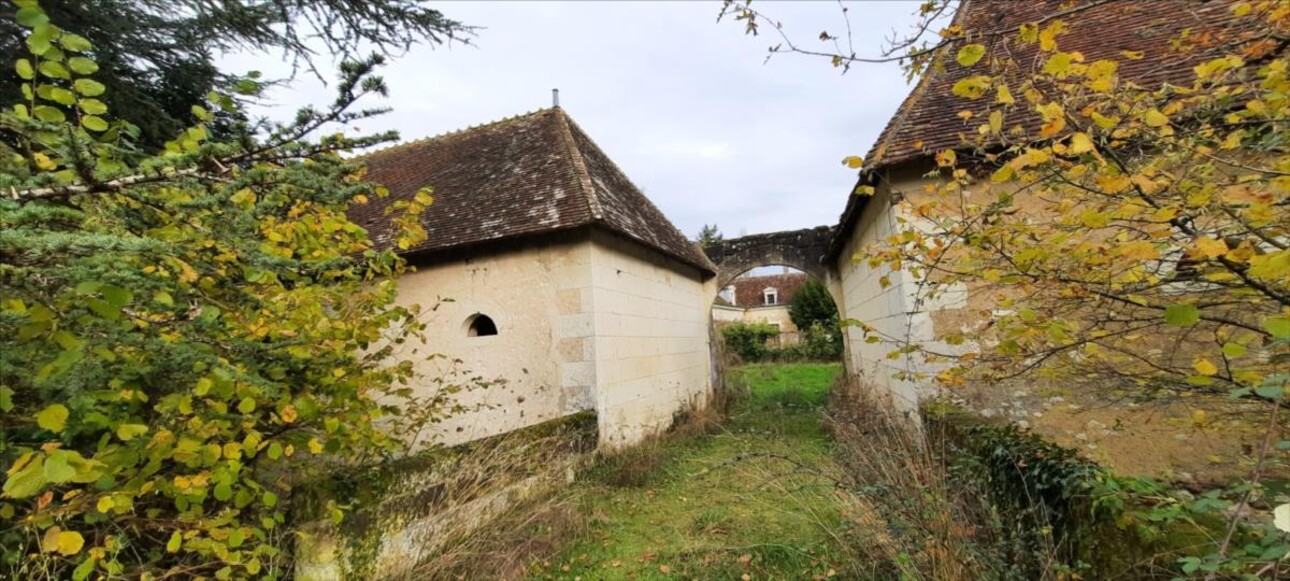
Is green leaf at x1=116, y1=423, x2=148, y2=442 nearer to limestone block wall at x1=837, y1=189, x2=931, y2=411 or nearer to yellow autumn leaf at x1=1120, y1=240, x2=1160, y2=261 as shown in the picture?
yellow autumn leaf at x1=1120, y1=240, x2=1160, y2=261

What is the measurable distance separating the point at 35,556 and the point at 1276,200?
4.94 metres

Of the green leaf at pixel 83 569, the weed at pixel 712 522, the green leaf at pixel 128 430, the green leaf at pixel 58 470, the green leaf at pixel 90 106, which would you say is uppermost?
the green leaf at pixel 90 106

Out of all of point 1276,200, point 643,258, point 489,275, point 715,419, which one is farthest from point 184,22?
point 715,419

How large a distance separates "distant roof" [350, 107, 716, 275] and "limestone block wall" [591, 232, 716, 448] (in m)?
0.44

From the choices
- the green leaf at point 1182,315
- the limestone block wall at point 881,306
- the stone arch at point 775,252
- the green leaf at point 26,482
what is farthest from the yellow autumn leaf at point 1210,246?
the stone arch at point 775,252

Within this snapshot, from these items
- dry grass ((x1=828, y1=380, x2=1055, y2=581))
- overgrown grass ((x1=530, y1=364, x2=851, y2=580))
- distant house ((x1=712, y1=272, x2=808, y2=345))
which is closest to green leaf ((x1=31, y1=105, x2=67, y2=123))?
overgrown grass ((x1=530, y1=364, x2=851, y2=580))

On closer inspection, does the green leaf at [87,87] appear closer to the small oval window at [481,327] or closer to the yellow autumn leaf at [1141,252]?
the yellow autumn leaf at [1141,252]

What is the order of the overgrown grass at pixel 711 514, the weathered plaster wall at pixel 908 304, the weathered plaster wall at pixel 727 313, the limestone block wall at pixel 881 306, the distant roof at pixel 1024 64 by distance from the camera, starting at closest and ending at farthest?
the overgrown grass at pixel 711 514, the distant roof at pixel 1024 64, the weathered plaster wall at pixel 908 304, the limestone block wall at pixel 881 306, the weathered plaster wall at pixel 727 313

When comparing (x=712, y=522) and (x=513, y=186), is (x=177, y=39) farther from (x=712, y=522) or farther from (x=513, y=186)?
(x=712, y=522)

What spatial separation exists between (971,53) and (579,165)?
21.7 ft

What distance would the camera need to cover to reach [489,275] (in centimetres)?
772

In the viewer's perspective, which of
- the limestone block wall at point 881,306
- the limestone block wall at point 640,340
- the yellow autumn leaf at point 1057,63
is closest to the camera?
the yellow autumn leaf at point 1057,63

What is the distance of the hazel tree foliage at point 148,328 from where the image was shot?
1.57 meters

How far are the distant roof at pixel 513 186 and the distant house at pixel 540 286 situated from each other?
3 cm
